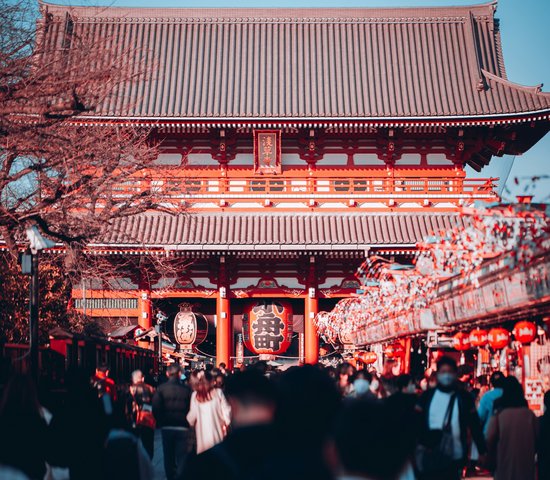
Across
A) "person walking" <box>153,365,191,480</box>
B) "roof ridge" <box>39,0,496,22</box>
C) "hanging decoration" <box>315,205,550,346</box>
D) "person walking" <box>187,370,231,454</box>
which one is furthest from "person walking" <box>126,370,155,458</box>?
"roof ridge" <box>39,0,496,22</box>

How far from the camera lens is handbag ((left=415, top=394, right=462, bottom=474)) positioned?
7.88 meters

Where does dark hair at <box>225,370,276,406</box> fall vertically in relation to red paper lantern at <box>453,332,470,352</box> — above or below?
below

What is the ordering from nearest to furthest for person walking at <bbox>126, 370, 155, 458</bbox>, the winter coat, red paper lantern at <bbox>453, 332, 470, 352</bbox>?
the winter coat
person walking at <bbox>126, 370, 155, 458</bbox>
red paper lantern at <bbox>453, 332, 470, 352</bbox>

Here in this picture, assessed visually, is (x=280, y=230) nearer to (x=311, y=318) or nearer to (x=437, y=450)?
(x=311, y=318)

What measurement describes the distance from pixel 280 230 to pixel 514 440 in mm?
17851

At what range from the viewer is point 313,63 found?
2966 centimetres

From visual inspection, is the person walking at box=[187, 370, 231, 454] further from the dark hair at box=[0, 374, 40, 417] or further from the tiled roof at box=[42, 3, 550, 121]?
the tiled roof at box=[42, 3, 550, 121]

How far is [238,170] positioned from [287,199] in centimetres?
184

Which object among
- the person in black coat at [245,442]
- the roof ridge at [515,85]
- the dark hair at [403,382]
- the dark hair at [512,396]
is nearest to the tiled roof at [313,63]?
the roof ridge at [515,85]

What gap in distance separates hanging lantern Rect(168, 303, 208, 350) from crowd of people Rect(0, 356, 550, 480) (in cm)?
1296

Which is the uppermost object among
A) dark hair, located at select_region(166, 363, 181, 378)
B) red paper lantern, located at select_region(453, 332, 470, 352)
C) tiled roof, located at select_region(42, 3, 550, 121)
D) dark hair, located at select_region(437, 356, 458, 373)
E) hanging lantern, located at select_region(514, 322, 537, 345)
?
tiled roof, located at select_region(42, 3, 550, 121)

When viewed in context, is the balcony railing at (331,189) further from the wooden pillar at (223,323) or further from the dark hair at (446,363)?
the dark hair at (446,363)

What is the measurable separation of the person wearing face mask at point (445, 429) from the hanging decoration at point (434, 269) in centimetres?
207

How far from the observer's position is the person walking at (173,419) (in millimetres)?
11211
